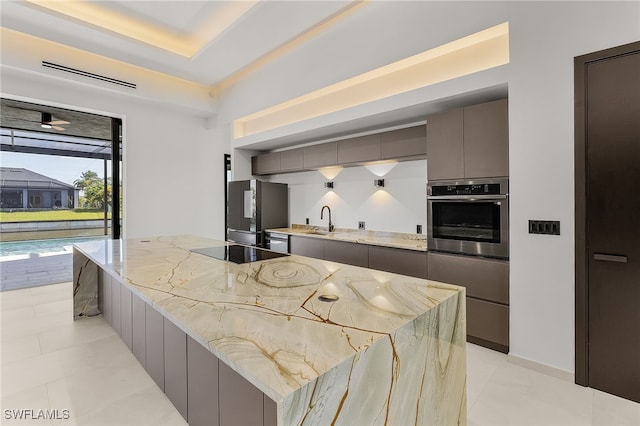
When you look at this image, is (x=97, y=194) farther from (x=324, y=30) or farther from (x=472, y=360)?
(x=472, y=360)

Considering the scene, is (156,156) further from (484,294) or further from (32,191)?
(484,294)

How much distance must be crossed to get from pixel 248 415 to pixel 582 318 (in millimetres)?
2325

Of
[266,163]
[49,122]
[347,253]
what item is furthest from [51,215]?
[347,253]

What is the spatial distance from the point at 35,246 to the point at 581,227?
21.7ft

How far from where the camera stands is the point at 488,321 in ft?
8.77

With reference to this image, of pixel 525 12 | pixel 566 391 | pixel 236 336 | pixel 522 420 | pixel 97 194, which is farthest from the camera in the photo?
pixel 97 194

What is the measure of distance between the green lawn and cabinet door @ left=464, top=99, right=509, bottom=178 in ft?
17.6

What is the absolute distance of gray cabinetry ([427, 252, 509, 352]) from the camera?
2.58m

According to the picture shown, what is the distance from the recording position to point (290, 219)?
547cm

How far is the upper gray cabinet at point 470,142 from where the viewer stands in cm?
257

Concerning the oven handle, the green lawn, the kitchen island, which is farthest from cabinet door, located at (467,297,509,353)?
the green lawn

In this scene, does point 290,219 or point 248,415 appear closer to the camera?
point 248,415

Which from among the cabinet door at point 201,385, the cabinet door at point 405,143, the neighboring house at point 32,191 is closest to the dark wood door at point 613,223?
the cabinet door at point 405,143

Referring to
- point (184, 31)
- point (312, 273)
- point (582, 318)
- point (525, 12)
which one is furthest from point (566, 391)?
point (184, 31)
